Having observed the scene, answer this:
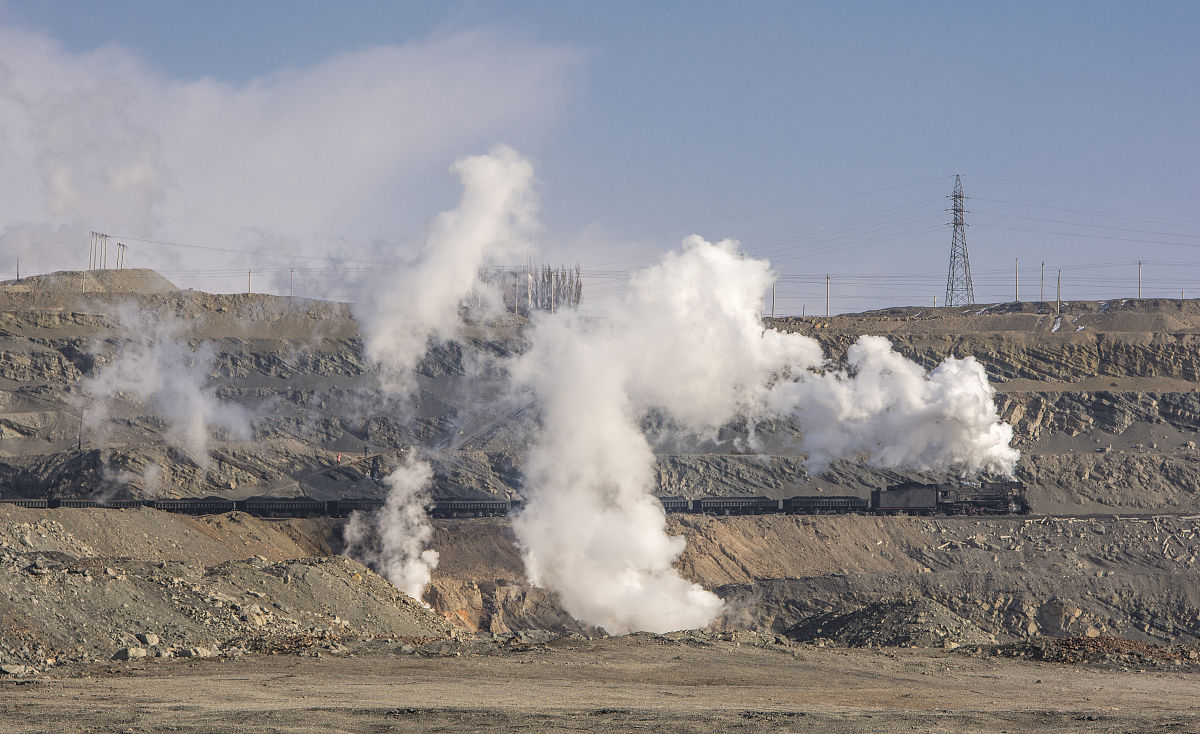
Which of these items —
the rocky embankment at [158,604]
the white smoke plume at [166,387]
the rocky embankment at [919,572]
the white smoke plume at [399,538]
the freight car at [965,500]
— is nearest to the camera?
the rocky embankment at [158,604]

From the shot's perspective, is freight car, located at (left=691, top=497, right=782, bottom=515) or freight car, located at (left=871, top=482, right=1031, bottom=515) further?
freight car, located at (left=871, top=482, right=1031, bottom=515)

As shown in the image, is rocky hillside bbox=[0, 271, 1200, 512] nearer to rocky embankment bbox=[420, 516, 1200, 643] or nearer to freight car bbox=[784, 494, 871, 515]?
freight car bbox=[784, 494, 871, 515]

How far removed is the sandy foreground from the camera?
75.3 feet

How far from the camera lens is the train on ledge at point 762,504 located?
71.9 m

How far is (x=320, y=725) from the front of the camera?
22125 mm

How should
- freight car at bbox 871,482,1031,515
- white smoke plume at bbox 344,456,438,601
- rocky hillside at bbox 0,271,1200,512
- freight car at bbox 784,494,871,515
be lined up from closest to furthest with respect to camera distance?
white smoke plume at bbox 344,456,438,601 → freight car at bbox 871,482,1031,515 → freight car at bbox 784,494,871,515 → rocky hillside at bbox 0,271,1200,512

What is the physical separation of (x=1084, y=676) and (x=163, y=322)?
103 m

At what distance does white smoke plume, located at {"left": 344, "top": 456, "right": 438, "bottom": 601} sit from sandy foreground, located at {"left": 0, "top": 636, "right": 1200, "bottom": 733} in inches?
1017

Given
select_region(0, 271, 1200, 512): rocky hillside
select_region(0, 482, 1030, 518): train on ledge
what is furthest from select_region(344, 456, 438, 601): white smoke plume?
select_region(0, 271, 1200, 512): rocky hillside

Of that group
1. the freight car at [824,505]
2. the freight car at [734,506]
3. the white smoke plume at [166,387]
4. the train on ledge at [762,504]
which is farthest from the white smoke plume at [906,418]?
the white smoke plume at [166,387]

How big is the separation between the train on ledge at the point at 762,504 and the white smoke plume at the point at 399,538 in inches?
74.0

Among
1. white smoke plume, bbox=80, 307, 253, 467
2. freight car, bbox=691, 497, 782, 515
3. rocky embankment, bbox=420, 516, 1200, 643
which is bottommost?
rocky embankment, bbox=420, 516, 1200, 643

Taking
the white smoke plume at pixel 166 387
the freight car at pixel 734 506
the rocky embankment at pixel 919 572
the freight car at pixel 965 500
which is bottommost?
the rocky embankment at pixel 919 572

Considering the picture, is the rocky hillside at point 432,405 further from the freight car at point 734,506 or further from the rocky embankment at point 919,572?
the rocky embankment at point 919,572
